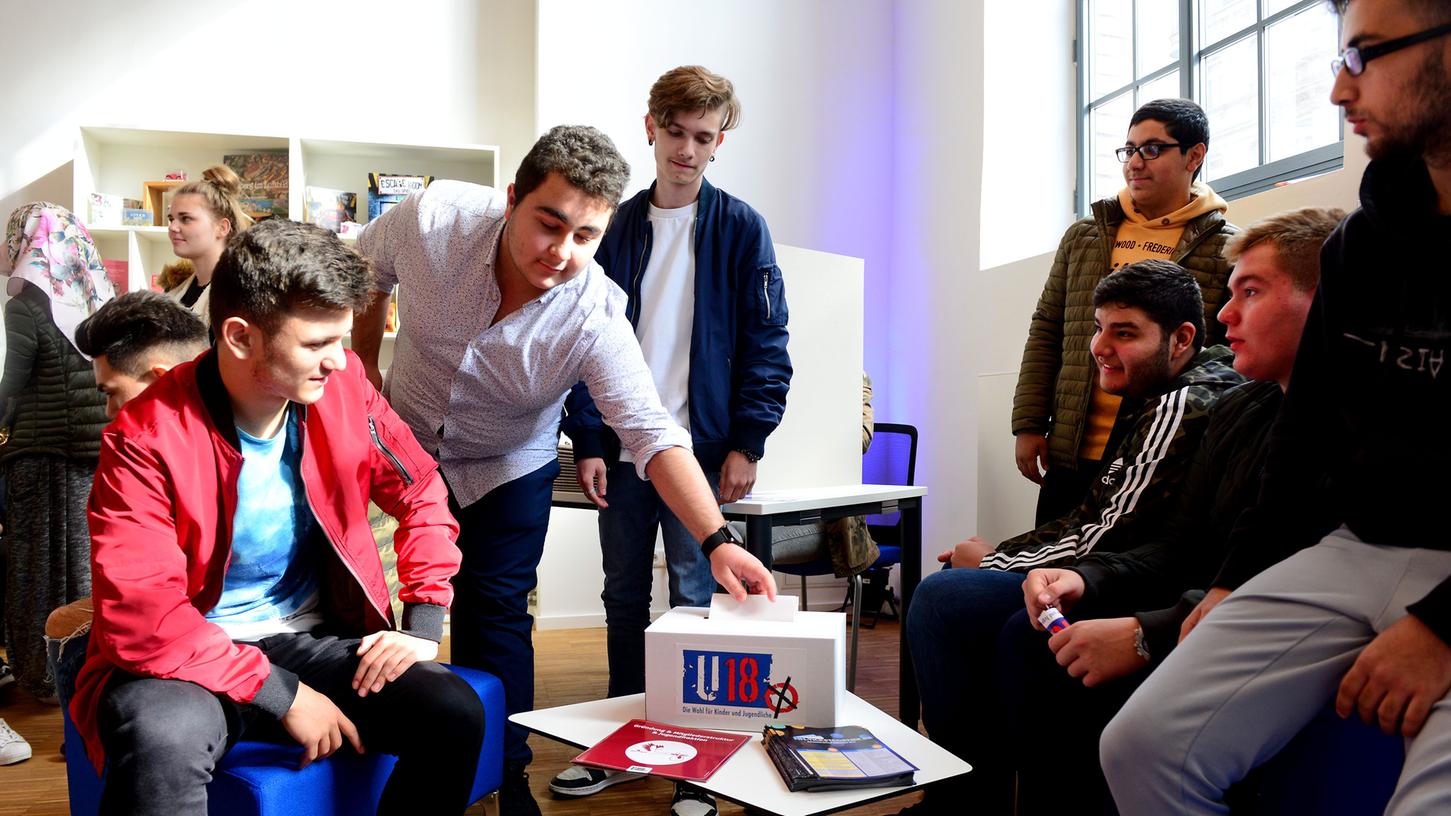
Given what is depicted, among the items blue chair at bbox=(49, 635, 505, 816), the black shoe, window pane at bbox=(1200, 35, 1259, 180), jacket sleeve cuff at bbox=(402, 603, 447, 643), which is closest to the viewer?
blue chair at bbox=(49, 635, 505, 816)

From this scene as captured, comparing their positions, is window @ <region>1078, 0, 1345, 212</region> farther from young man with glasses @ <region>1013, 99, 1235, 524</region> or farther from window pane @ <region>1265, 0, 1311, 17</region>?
young man with glasses @ <region>1013, 99, 1235, 524</region>

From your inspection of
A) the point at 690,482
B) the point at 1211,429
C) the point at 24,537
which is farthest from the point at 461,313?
the point at 24,537

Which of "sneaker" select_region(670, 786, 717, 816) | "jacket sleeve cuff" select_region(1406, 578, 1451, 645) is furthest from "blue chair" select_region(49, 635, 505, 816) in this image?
"jacket sleeve cuff" select_region(1406, 578, 1451, 645)

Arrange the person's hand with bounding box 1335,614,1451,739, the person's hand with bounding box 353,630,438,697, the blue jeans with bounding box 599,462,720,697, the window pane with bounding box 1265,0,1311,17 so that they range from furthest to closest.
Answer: the window pane with bounding box 1265,0,1311,17 → the blue jeans with bounding box 599,462,720,697 → the person's hand with bounding box 353,630,438,697 → the person's hand with bounding box 1335,614,1451,739

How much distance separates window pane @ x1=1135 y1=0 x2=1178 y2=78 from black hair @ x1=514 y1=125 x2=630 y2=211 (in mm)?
2657

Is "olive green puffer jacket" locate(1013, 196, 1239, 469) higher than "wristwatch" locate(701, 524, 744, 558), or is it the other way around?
"olive green puffer jacket" locate(1013, 196, 1239, 469)

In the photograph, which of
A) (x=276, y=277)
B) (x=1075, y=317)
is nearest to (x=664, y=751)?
(x=276, y=277)

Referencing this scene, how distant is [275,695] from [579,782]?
43.5 inches

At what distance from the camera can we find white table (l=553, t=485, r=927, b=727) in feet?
7.18

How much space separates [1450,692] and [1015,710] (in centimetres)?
76

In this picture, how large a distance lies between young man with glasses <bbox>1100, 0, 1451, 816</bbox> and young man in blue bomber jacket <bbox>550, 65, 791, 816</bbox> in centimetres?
122

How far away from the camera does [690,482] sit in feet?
5.54

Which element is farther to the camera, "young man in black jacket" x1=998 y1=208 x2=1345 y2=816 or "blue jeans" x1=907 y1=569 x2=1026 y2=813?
"blue jeans" x1=907 y1=569 x2=1026 y2=813

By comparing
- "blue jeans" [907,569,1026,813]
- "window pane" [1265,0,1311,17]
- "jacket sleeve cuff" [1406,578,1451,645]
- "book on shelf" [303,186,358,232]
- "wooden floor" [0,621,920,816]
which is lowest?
"wooden floor" [0,621,920,816]
